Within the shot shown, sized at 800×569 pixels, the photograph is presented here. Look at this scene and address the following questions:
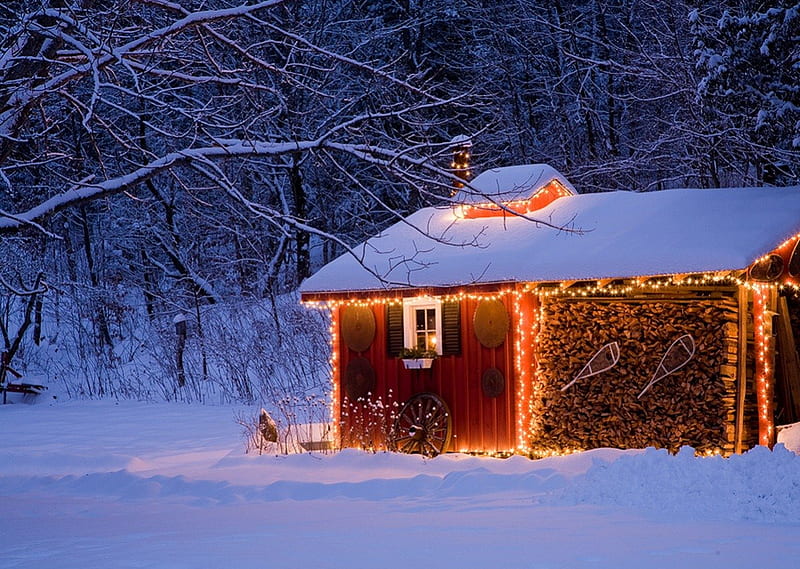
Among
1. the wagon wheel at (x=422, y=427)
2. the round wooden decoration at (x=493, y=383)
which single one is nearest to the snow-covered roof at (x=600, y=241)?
the round wooden decoration at (x=493, y=383)

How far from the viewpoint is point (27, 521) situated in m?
9.16

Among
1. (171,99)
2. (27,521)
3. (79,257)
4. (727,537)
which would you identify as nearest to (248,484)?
(27,521)

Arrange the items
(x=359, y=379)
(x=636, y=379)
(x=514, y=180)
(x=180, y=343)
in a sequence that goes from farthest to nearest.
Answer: (x=180, y=343) < (x=514, y=180) < (x=359, y=379) < (x=636, y=379)

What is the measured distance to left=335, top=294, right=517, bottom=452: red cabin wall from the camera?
13383 millimetres

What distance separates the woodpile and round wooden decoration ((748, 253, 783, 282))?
1.36 ft

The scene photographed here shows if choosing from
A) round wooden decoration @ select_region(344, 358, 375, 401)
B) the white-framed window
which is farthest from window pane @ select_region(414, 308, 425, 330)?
round wooden decoration @ select_region(344, 358, 375, 401)

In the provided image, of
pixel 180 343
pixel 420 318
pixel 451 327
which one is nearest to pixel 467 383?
pixel 451 327

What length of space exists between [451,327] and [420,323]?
0.66 meters

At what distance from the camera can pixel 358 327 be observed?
14617 millimetres

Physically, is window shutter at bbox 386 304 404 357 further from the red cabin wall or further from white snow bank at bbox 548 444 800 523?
white snow bank at bbox 548 444 800 523

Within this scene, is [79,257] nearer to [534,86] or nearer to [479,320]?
[534,86]

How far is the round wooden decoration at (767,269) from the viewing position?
Answer: 12188 mm

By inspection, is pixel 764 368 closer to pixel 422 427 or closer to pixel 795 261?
pixel 795 261

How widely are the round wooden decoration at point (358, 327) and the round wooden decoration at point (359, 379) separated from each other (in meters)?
0.21
